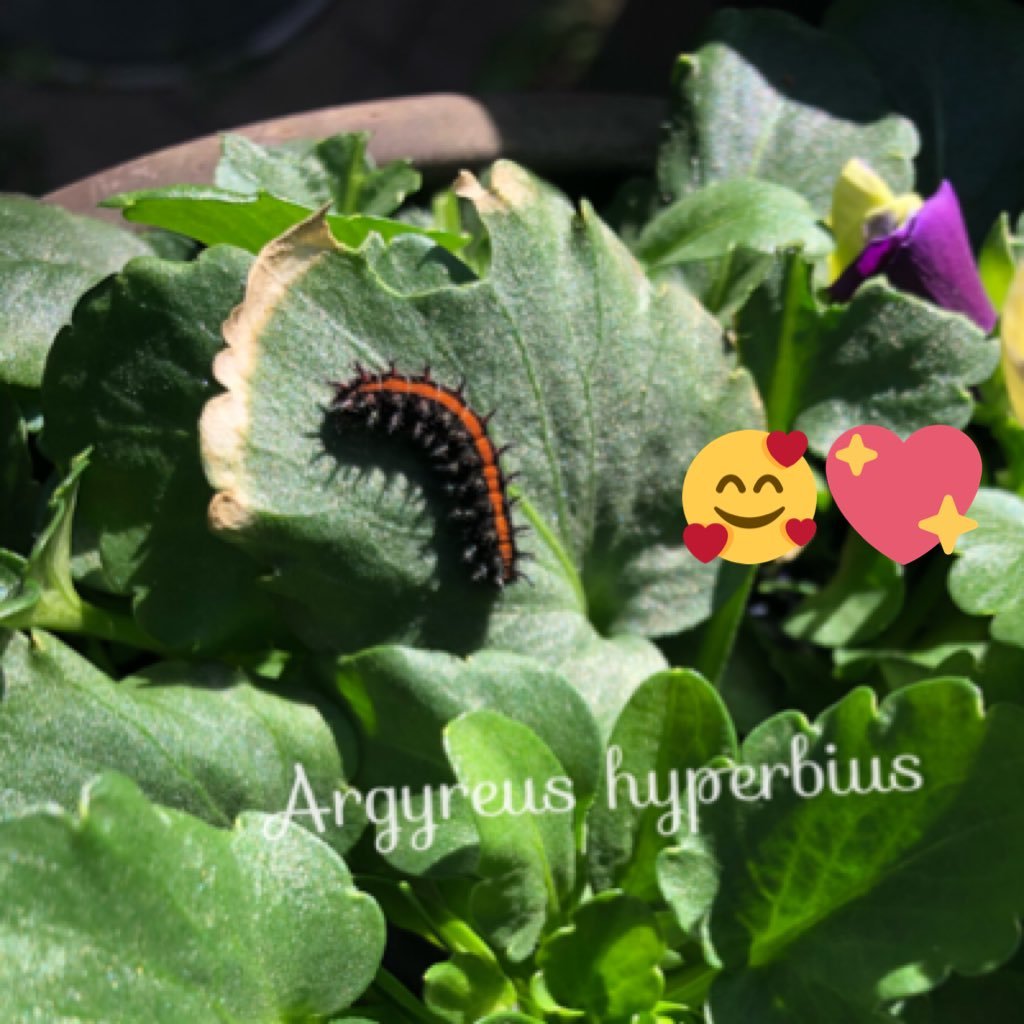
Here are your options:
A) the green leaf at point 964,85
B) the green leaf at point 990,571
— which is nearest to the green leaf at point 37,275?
the green leaf at point 990,571

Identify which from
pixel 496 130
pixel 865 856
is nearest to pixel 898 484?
pixel 865 856

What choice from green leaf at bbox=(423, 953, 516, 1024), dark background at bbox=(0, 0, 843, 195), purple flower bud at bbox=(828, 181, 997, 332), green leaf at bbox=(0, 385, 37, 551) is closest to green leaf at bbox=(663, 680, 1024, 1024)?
green leaf at bbox=(423, 953, 516, 1024)

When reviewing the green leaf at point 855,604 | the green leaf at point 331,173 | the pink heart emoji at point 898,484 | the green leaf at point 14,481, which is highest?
the green leaf at point 331,173

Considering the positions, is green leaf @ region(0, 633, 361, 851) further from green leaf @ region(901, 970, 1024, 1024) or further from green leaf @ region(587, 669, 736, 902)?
green leaf @ region(901, 970, 1024, 1024)

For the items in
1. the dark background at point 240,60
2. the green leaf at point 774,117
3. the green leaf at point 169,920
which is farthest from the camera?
the dark background at point 240,60

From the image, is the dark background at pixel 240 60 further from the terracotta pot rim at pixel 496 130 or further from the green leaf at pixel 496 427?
the green leaf at pixel 496 427

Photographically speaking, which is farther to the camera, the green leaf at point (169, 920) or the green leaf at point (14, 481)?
the green leaf at point (14, 481)
